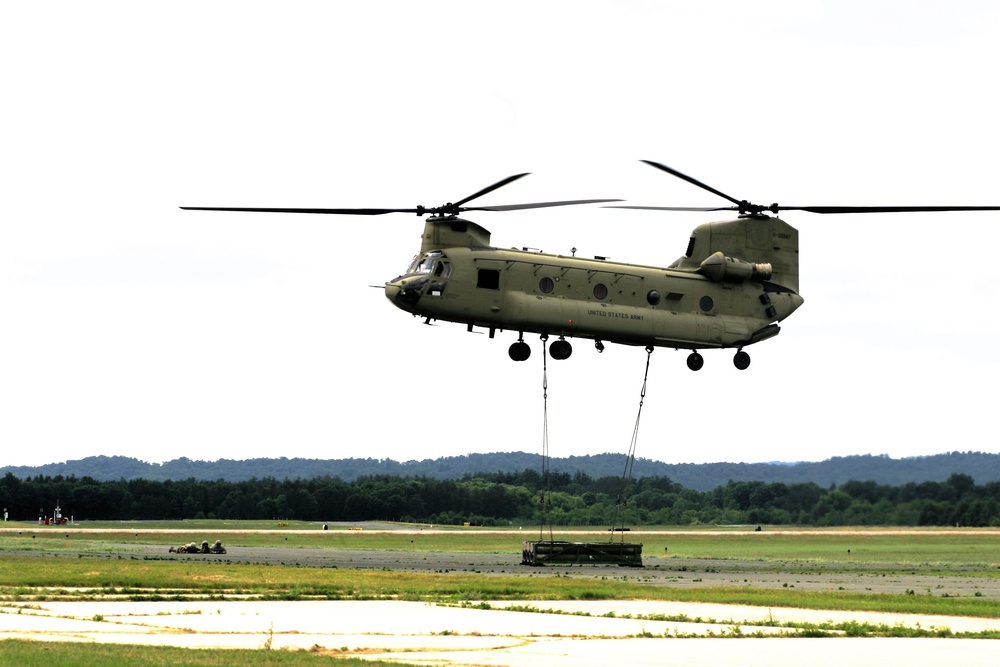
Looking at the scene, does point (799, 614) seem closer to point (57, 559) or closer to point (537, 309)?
point (537, 309)

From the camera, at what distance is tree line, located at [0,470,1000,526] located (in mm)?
115438

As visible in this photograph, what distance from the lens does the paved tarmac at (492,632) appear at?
1141 inches

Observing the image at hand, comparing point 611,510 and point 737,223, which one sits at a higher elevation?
point 737,223

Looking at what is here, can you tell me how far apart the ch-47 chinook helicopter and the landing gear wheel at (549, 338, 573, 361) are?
35mm

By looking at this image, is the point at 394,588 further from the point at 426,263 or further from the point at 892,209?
the point at 892,209

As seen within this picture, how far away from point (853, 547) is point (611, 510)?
33.9 m

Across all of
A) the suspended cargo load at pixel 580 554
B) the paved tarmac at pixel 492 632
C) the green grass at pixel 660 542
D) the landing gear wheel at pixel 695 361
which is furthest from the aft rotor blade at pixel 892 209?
the green grass at pixel 660 542

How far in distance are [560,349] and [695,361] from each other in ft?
19.0

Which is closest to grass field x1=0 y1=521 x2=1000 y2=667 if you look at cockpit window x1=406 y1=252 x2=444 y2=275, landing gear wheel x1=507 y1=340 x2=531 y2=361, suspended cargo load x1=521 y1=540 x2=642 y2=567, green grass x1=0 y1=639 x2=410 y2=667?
green grass x1=0 y1=639 x2=410 y2=667

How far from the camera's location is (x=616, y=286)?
4762 cm

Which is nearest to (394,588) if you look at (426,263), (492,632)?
(426,263)

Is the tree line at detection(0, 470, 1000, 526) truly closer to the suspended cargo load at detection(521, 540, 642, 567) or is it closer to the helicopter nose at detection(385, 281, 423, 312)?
the suspended cargo load at detection(521, 540, 642, 567)

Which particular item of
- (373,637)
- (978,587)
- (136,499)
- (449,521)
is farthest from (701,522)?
(373,637)

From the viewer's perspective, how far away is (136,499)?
171 metres
